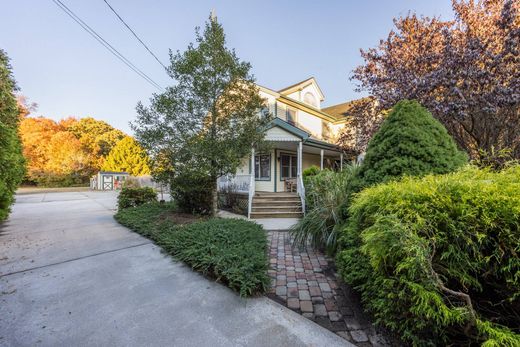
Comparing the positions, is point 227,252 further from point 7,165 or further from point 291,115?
point 291,115

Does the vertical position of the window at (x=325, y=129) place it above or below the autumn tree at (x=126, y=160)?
above

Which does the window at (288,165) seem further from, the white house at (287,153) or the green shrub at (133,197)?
the green shrub at (133,197)

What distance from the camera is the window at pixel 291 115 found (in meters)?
13.0

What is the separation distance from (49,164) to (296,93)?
2650cm

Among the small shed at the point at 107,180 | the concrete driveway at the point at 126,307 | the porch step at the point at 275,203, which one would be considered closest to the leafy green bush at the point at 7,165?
the concrete driveway at the point at 126,307

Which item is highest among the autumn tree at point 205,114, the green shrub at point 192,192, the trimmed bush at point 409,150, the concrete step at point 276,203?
the autumn tree at point 205,114

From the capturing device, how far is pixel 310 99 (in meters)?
15.1

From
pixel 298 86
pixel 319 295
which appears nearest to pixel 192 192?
pixel 319 295

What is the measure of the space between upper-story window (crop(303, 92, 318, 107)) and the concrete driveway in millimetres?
13634

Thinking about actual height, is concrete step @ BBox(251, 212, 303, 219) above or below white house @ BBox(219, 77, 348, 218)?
below

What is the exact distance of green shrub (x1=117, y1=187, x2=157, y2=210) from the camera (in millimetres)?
8227

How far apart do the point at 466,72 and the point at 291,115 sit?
913 centimetres

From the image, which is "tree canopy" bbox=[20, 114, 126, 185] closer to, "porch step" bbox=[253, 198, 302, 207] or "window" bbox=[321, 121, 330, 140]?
"porch step" bbox=[253, 198, 302, 207]

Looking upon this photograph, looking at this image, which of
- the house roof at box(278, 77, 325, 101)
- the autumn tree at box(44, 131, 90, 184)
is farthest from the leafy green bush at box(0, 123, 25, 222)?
the autumn tree at box(44, 131, 90, 184)
